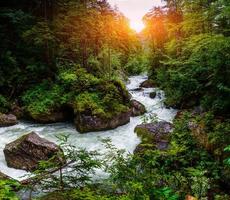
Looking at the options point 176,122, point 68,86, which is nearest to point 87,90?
point 68,86

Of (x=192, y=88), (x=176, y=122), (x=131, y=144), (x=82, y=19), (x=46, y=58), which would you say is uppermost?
(x=82, y=19)

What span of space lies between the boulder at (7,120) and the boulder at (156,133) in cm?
612

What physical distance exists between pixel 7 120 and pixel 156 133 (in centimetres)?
742

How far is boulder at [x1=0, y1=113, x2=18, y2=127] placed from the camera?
1475 centimetres

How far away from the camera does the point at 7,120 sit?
49.1 ft

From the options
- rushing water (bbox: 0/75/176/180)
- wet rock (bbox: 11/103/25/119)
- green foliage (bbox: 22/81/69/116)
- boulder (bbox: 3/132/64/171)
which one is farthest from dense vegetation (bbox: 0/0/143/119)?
boulder (bbox: 3/132/64/171)

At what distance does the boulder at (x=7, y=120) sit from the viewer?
14.7m

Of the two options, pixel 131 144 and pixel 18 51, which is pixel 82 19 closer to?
pixel 18 51

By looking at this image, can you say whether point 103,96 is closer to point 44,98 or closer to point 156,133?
point 44,98

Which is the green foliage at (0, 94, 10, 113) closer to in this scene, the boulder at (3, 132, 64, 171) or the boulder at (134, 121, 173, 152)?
the boulder at (3, 132, 64, 171)

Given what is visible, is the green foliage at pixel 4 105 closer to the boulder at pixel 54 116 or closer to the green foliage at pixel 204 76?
the boulder at pixel 54 116

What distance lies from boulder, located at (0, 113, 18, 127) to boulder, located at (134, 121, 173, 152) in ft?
20.1

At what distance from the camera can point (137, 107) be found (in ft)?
57.0

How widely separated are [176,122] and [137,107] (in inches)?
215
